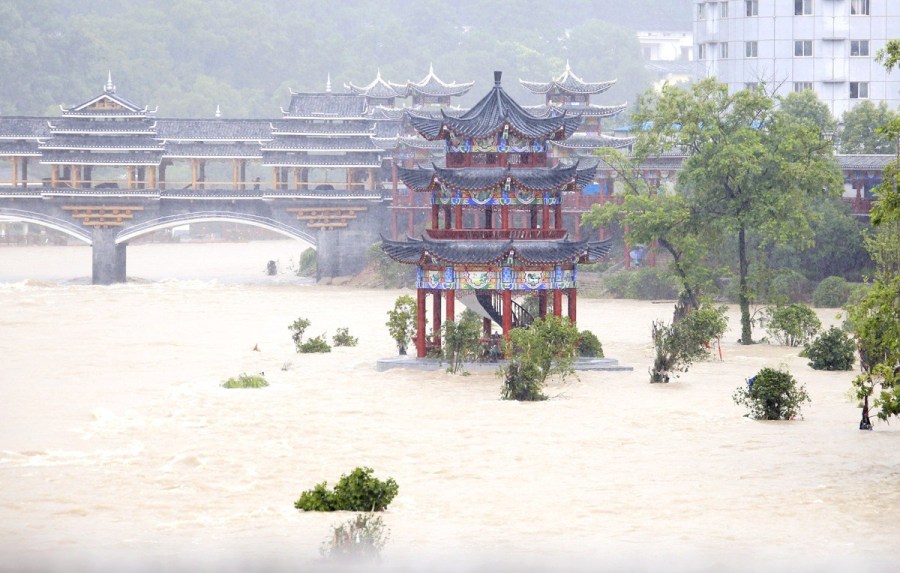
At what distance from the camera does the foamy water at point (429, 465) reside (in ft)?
76.2

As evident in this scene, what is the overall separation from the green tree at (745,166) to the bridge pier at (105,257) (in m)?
37.6

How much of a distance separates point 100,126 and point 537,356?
Result: 160ft

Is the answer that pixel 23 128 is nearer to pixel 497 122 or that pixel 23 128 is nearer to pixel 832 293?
pixel 832 293

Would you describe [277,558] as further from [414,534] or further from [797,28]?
[797,28]

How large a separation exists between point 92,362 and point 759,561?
97.4 feet

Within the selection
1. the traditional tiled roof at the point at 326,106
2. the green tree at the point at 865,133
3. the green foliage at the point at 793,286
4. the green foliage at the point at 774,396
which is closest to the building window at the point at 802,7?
the green tree at the point at 865,133

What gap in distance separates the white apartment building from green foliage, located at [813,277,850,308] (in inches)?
1415

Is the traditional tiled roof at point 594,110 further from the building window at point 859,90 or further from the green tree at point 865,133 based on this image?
the building window at point 859,90

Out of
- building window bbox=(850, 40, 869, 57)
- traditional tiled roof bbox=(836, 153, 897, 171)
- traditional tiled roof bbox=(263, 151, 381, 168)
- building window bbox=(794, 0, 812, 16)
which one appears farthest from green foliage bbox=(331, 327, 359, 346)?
building window bbox=(850, 40, 869, 57)

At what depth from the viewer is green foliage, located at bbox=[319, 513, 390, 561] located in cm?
2236

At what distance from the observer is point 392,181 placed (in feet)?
276

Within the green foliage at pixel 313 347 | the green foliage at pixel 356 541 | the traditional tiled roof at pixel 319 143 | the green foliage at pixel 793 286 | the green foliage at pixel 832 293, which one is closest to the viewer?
the green foliage at pixel 356 541

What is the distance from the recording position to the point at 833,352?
4444cm

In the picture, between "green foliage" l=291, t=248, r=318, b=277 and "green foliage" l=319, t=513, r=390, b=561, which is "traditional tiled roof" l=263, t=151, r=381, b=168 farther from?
"green foliage" l=319, t=513, r=390, b=561
